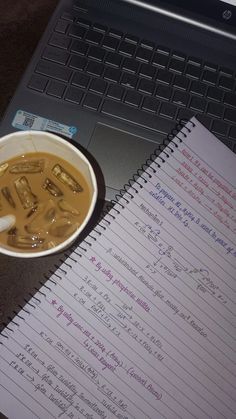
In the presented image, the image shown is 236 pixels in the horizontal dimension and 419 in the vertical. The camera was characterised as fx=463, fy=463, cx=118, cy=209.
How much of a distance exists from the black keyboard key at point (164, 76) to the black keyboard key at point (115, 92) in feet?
0.19

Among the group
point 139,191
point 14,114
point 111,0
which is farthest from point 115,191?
point 111,0

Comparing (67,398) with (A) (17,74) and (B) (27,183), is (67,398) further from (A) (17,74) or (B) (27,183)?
(A) (17,74)

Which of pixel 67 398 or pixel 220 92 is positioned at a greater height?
pixel 220 92

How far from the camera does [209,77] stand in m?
0.70

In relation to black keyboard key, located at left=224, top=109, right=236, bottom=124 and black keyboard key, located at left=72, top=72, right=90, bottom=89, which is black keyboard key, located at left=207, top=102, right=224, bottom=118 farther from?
black keyboard key, located at left=72, top=72, right=90, bottom=89

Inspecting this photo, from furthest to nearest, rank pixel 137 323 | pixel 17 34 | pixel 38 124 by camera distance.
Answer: pixel 17 34
pixel 38 124
pixel 137 323

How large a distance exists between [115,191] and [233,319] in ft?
0.74

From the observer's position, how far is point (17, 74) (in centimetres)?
75

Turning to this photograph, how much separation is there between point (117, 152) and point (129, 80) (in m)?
0.11

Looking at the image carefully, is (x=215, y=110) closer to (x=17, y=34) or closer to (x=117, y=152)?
(x=117, y=152)

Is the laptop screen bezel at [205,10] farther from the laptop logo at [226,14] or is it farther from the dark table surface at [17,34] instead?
the dark table surface at [17,34]

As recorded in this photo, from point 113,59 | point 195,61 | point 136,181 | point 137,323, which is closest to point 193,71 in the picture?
point 195,61

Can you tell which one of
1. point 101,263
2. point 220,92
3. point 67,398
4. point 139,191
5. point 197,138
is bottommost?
point 67,398

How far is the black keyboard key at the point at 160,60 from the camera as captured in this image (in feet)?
2.27
